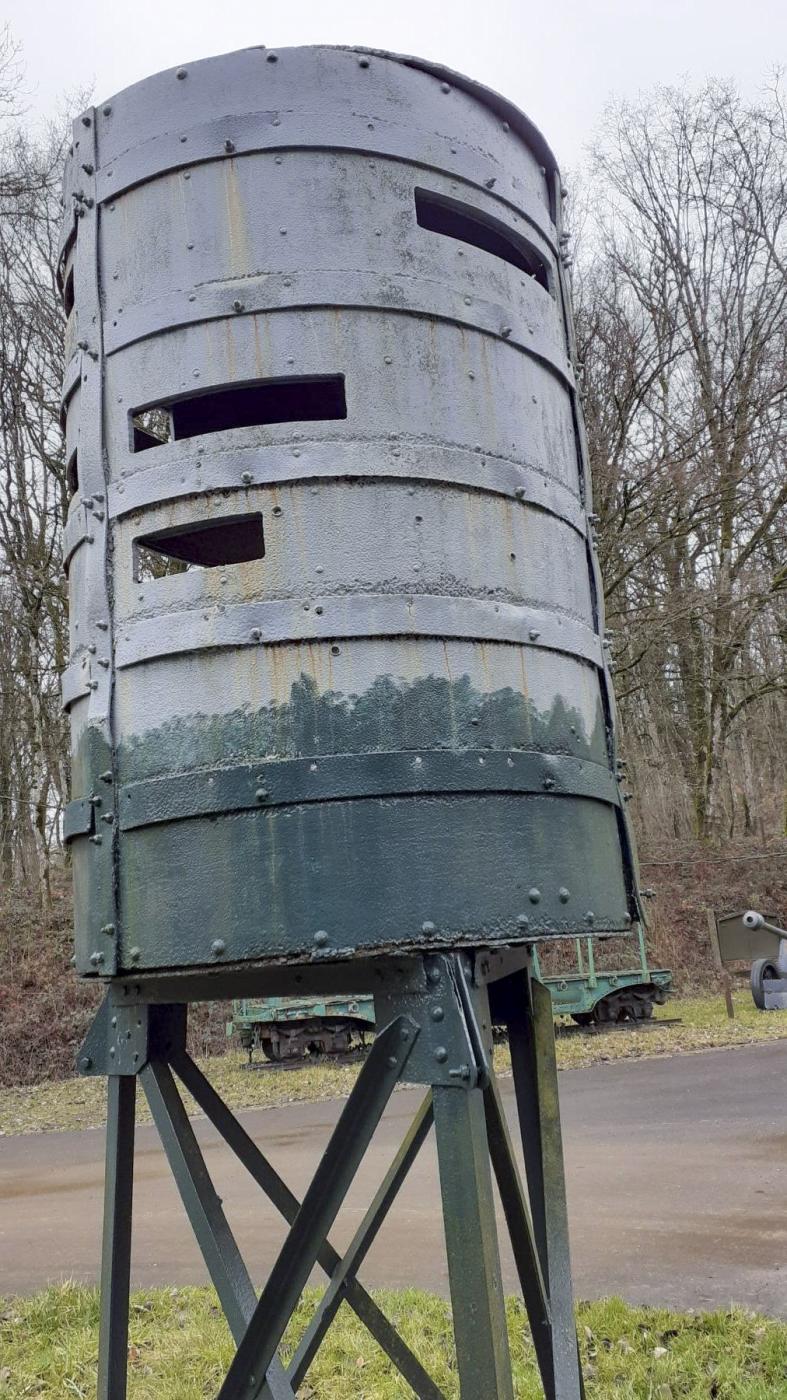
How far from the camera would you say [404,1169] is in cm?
407

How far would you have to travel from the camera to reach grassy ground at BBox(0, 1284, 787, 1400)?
14.7 feet

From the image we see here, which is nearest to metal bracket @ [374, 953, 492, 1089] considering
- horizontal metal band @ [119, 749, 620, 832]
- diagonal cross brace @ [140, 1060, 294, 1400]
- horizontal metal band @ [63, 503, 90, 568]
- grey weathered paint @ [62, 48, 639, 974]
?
grey weathered paint @ [62, 48, 639, 974]

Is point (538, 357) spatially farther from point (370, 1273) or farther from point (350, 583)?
point (370, 1273)

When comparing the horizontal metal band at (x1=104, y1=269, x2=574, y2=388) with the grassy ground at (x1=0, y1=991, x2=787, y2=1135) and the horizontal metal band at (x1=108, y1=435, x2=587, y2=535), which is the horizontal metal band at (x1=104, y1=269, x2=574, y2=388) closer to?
the horizontal metal band at (x1=108, y1=435, x2=587, y2=535)

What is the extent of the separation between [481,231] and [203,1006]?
48.6 ft

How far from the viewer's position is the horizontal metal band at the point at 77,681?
329 centimetres

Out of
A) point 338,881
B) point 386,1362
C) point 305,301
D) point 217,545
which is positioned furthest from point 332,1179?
point 217,545

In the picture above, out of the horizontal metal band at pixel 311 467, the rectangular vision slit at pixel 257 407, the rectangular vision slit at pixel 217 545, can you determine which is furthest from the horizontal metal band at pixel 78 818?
the rectangular vision slit at pixel 257 407

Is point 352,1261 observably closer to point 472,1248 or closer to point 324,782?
point 472,1248

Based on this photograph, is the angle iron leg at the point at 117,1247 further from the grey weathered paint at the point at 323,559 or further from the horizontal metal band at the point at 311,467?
the horizontal metal band at the point at 311,467

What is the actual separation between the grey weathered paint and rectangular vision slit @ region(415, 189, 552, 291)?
6 centimetres

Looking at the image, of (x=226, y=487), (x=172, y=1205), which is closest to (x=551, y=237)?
(x=226, y=487)

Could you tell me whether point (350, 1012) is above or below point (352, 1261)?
above

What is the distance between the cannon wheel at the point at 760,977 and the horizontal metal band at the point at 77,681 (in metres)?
13.6
